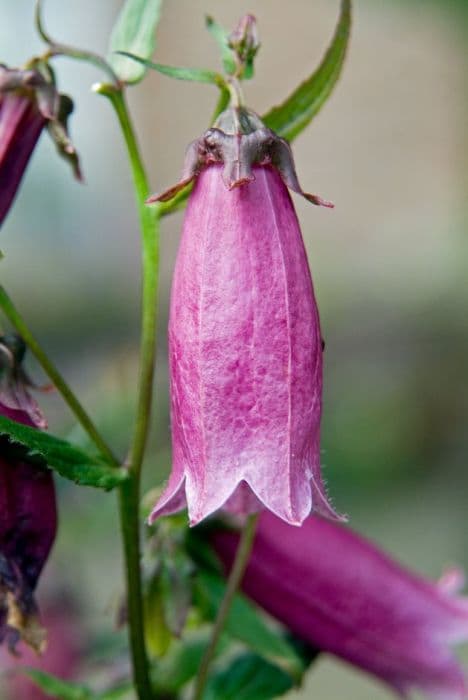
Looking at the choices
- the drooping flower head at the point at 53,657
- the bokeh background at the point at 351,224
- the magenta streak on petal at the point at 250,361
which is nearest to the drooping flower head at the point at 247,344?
the magenta streak on petal at the point at 250,361

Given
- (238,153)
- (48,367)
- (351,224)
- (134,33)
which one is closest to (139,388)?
(48,367)

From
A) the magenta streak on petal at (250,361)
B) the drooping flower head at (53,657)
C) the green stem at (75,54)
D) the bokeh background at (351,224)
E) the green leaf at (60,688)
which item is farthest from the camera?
the bokeh background at (351,224)

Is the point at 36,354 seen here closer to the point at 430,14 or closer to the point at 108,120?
the point at 430,14

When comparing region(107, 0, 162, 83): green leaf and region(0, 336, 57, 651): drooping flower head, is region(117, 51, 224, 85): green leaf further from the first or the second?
region(0, 336, 57, 651): drooping flower head

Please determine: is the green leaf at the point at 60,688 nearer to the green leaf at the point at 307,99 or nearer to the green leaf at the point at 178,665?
the green leaf at the point at 178,665

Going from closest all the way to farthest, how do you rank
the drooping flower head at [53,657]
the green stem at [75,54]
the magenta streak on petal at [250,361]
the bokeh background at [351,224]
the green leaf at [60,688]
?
the magenta streak on petal at [250,361] → the green stem at [75,54] → the green leaf at [60,688] → the drooping flower head at [53,657] → the bokeh background at [351,224]

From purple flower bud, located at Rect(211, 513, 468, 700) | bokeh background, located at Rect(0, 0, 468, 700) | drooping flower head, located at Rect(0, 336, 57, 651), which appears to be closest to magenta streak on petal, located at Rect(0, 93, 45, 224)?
drooping flower head, located at Rect(0, 336, 57, 651)
